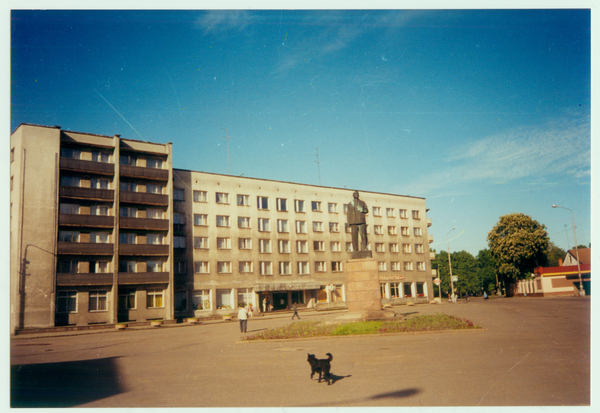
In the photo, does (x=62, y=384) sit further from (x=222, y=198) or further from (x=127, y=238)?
Answer: (x=222, y=198)

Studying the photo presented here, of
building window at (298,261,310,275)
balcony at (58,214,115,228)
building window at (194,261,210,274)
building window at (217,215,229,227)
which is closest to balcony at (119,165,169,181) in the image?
balcony at (58,214,115,228)

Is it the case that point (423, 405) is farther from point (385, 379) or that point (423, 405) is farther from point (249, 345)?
point (249, 345)

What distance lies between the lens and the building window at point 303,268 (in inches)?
2105

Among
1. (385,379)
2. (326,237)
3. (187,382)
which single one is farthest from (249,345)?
(326,237)

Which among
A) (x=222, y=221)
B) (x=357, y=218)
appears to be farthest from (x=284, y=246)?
(x=357, y=218)

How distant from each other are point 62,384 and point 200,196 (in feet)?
128

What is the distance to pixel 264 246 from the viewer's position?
51406 millimetres

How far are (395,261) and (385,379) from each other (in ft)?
179

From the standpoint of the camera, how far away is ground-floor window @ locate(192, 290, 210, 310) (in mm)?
45875

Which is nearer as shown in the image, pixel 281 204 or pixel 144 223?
pixel 144 223

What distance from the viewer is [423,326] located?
16.2m

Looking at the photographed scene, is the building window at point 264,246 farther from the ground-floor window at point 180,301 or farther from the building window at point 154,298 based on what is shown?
the building window at point 154,298

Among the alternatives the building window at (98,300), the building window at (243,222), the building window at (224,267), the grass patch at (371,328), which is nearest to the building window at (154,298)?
the building window at (98,300)

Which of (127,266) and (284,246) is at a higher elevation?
(284,246)
